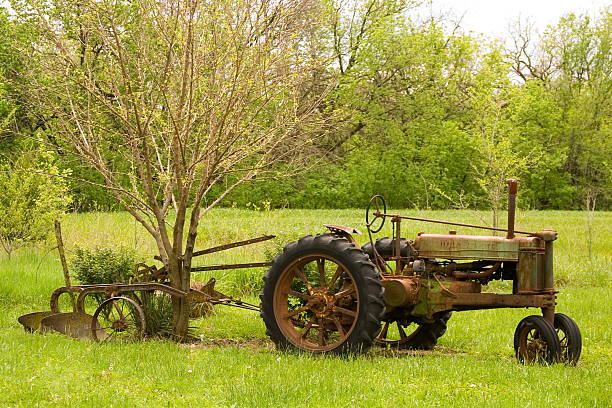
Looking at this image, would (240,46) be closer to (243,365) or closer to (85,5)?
(85,5)

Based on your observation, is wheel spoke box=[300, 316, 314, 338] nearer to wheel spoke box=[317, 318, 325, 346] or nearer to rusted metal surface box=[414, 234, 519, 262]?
wheel spoke box=[317, 318, 325, 346]

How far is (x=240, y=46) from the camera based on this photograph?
8141mm

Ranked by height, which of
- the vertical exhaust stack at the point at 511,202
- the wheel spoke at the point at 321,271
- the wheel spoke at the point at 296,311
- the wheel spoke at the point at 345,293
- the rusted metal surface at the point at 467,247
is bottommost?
the wheel spoke at the point at 296,311

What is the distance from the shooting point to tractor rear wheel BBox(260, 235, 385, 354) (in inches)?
251

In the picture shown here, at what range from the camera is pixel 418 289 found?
6.78 m

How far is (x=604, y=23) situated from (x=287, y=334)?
138ft

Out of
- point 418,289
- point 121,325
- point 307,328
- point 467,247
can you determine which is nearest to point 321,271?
point 307,328

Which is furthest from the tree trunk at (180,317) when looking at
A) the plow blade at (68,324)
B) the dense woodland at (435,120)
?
the dense woodland at (435,120)

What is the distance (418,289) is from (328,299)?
83cm

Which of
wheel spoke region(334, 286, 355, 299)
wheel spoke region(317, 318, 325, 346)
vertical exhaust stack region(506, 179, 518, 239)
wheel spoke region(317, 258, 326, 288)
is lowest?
wheel spoke region(317, 318, 325, 346)

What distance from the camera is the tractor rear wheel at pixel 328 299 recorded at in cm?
638

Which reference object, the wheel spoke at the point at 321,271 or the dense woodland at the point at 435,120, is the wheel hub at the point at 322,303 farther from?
the dense woodland at the point at 435,120

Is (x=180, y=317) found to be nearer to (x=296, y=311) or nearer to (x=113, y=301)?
(x=113, y=301)

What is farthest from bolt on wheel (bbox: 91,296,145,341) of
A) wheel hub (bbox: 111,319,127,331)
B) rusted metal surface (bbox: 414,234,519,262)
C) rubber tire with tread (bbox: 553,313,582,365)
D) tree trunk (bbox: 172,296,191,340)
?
rubber tire with tread (bbox: 553,313,582,365)
